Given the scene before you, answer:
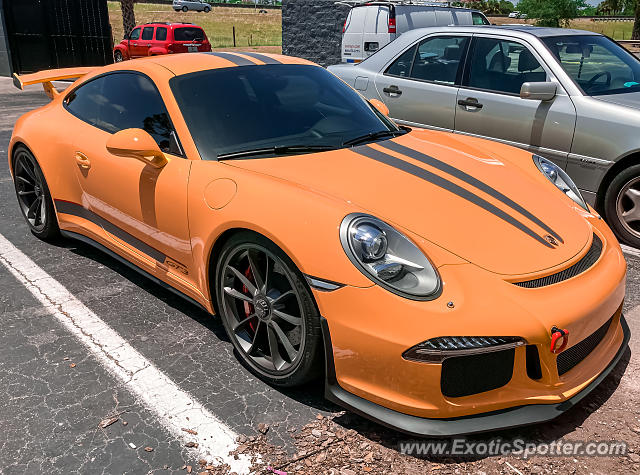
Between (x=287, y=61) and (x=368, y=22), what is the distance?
32.9 ft

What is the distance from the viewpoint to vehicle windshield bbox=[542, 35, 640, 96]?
5.08 metres

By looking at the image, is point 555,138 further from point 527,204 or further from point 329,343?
point 329,343

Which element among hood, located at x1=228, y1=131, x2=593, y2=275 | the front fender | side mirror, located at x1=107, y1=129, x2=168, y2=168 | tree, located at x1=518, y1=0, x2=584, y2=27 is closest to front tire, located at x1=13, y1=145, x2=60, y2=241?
side mirror, located at x1=107, y1=129, x2=168, y2=168

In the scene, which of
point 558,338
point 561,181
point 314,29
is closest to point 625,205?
point 561,181

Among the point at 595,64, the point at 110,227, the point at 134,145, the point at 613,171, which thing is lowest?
the point at 110,227

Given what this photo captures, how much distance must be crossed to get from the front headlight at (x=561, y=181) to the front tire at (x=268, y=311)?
69.3 inches

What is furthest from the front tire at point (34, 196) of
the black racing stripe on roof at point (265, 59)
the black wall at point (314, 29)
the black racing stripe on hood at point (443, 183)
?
the black wall at point (314, 29)

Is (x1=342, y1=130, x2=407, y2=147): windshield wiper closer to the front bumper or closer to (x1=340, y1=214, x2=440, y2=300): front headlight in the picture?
(x1=340, y1=214, x2=440, y2=300): front headlight

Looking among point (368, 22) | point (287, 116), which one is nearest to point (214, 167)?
point (287, 116)

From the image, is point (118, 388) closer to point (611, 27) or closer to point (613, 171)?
point (613, 171)

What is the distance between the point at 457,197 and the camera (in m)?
2.85

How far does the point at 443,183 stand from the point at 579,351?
1007 mm

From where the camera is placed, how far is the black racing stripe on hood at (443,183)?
2.72 m

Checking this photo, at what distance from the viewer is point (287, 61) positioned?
389 centimetres
